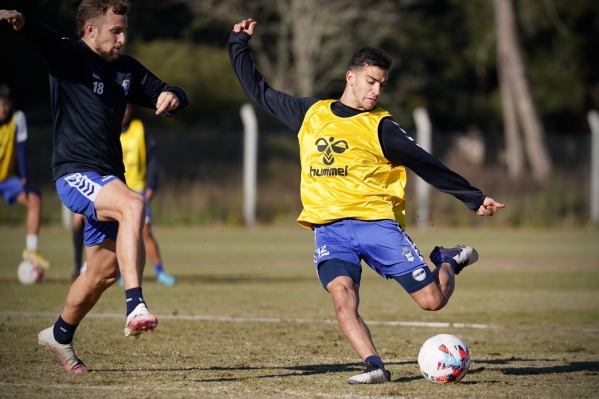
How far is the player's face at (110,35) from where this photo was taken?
22.0 feet

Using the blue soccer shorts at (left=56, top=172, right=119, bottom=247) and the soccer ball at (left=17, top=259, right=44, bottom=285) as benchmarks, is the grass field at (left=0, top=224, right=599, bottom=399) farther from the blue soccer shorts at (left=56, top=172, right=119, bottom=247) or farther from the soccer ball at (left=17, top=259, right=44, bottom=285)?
the blue soccer shorts at (left=56, top=172, right=119, bottom=247)

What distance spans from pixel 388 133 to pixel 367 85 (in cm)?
36

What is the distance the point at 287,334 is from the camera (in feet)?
29.8

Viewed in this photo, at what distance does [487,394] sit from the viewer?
6281 millimetres

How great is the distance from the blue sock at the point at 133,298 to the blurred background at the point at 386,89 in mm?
20290

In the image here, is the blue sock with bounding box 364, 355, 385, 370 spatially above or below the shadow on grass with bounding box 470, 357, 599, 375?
above

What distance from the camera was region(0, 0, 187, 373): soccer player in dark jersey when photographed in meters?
6.38

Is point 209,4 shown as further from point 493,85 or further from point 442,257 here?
point 442,257

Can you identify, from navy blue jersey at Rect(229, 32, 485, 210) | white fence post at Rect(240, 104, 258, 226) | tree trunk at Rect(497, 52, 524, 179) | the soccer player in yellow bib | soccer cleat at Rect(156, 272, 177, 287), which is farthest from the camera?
tree trunk at Rect(497, 52, 524, 179)

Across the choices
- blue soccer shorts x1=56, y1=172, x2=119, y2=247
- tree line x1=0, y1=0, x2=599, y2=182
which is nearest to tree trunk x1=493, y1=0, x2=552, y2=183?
tree line x1=0, y1=0, x2=599, y2=182

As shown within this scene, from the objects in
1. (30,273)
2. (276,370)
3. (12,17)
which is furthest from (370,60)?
(30,273)

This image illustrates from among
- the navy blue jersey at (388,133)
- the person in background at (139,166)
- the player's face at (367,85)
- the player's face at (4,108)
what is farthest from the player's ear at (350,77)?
the player's face at (4,108)

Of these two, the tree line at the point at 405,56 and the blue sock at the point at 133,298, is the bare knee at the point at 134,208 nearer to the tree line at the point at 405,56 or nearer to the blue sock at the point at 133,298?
the blue sock at the point at 133,298

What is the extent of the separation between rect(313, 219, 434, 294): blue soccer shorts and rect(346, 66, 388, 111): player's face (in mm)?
795
